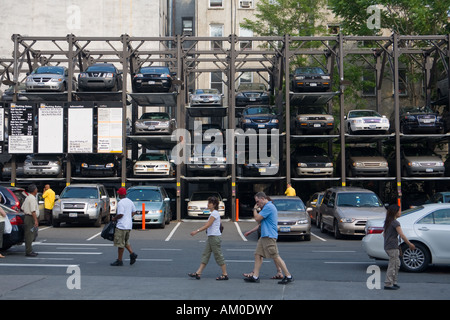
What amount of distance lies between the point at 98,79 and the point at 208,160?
737cm

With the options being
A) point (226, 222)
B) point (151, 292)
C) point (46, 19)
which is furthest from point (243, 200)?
point (46, 19)

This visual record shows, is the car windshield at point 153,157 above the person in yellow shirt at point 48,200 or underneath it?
above

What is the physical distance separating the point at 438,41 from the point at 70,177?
22.3 meters

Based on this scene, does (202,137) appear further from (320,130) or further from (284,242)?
(284,242)

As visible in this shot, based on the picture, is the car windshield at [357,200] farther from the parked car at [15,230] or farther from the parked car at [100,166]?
the parked car at [100,166]

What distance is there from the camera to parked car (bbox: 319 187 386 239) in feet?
63.9

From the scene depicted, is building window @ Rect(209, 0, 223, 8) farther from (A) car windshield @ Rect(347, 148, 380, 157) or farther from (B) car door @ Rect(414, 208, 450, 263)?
(B) car door @ Rect(414, 208, 450, 263)

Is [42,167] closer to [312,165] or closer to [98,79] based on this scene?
[98,79]

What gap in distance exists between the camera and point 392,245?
9.97m

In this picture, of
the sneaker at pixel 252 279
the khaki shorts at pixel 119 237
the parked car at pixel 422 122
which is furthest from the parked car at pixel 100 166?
the sneaker at pixel 252 279

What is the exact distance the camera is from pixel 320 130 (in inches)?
1200

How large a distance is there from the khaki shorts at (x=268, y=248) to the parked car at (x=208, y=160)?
60.8 ft

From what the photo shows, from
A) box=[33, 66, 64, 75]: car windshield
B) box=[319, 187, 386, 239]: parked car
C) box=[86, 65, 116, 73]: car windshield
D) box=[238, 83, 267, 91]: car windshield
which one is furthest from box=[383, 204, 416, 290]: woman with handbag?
box=[238, 83, 267, 91]: car windshield

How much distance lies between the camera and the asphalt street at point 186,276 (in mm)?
9305
